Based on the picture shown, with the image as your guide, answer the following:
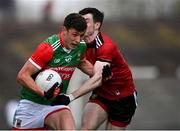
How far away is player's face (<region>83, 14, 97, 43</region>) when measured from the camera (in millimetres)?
10367

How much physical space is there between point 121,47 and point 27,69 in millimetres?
17350

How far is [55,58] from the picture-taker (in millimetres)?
9805

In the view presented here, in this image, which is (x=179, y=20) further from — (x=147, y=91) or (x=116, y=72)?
(x=116, y=72)

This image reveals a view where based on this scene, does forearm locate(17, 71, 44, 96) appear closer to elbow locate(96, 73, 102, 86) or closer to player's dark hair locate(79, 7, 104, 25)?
elbow locate(96, 73, 102, 86)

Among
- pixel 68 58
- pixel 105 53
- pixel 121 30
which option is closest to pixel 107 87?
pixel 105 53

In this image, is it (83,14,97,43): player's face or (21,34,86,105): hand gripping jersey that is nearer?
(21,34,86,105): hand gripping jersey

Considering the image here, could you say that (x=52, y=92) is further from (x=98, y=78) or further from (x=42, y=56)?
(x=98, y=78)

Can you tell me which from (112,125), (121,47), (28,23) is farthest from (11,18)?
(112,125)

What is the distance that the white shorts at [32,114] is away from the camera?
10086 mm

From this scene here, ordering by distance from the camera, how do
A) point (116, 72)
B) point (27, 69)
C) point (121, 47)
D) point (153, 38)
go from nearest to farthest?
point (27, 69) < point (116, 72) < point (121, 47) < point (153, 38)

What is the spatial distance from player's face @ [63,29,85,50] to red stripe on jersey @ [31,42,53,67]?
0.22 m

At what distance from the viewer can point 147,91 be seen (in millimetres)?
19812

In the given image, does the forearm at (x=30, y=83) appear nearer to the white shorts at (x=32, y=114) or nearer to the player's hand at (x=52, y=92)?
the player's hand at (x=52, y=92)

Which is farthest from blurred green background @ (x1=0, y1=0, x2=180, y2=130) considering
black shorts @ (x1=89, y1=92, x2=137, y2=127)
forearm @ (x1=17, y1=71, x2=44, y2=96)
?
forearm @ (x1=17, y1=71, x2=44, y2=96)
